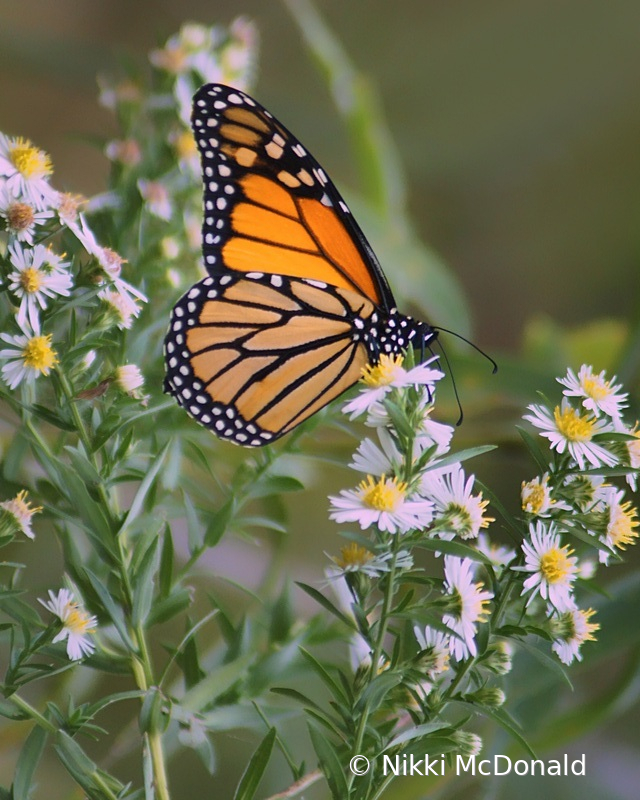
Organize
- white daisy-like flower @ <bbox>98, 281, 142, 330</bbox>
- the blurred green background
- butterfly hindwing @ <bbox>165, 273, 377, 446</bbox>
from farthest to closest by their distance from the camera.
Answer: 1. the blurred green background
2. butterfly hindwing @ <bbox>165, 273, 377, 446</bbox>
3. white daisy-like flower @ <bbox>98, 281, 142, 330</bbox>

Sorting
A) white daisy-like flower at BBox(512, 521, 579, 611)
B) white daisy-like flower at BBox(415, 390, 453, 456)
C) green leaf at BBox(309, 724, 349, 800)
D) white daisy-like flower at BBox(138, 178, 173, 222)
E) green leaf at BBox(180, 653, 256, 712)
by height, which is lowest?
green leaf at BBox(309, 724, 349, 800)

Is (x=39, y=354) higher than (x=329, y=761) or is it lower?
higher

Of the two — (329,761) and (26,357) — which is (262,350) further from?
(329,761)

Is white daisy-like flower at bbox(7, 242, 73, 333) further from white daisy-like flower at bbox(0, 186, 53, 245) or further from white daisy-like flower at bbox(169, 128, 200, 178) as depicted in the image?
white daisy-like flower at bbox(169, 128, 200, 178)

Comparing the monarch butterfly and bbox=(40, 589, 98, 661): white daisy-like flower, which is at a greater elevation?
the monarch butterfly

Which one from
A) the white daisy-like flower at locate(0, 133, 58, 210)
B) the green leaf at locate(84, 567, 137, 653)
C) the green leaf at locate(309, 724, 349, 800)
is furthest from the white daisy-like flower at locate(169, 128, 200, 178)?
the green leaf at locate(309, 724, 349, 800)

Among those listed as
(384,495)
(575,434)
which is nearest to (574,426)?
(575,434)

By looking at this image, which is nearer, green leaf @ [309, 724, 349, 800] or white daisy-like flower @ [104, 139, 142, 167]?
green leaf @ [309, 724, 349, 800]

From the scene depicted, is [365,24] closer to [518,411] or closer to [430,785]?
[518,411]

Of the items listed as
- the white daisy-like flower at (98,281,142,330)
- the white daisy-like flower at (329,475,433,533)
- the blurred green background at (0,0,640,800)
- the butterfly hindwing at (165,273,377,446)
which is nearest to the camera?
the white daisy-like flower at (329,475,433,533)
